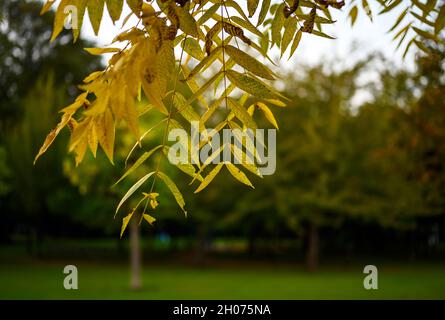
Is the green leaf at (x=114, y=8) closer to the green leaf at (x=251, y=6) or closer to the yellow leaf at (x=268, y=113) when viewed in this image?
the green leaf at (x=251, y=6)

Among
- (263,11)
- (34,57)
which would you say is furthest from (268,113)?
(34,57)

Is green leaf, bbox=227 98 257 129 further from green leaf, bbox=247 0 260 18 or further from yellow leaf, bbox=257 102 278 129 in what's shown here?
green leaf, bbox=247 0 260 18

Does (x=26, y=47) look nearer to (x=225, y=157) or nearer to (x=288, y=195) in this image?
(x=288, y=195)

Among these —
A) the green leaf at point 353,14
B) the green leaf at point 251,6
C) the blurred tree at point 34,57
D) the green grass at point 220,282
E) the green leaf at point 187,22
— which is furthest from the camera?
the blurred tree at point 34,57

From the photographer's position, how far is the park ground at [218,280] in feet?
43.9

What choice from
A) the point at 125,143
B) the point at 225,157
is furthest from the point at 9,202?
the point at 225,157

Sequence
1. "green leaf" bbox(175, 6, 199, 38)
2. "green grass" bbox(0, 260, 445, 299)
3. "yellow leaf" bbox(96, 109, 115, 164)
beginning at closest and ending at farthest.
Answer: "yellow leaf" bbox(96, 109, 115, 164)
"green leaf" bbox(175, 6, 199, 38)
"green grass" bbox(0, 260, 445, 299)

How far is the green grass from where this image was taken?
43.7 feet

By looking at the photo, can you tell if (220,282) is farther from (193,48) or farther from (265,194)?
(193,48)

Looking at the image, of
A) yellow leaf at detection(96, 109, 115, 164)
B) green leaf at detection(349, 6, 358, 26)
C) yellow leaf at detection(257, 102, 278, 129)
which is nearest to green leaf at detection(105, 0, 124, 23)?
yellow leaf at detection(96, 109, 115, 164)

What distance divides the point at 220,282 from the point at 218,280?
0.68 meters

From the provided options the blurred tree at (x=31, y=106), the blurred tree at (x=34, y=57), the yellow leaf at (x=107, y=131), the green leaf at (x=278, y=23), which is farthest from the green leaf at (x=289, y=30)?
the blurred tree at (x=34, y=57)

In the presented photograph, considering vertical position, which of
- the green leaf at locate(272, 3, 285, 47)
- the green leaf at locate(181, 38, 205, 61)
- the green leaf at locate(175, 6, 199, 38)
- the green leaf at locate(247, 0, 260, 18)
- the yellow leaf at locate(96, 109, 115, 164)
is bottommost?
the yellow leaf at locate(96, 109, 115, 164)
